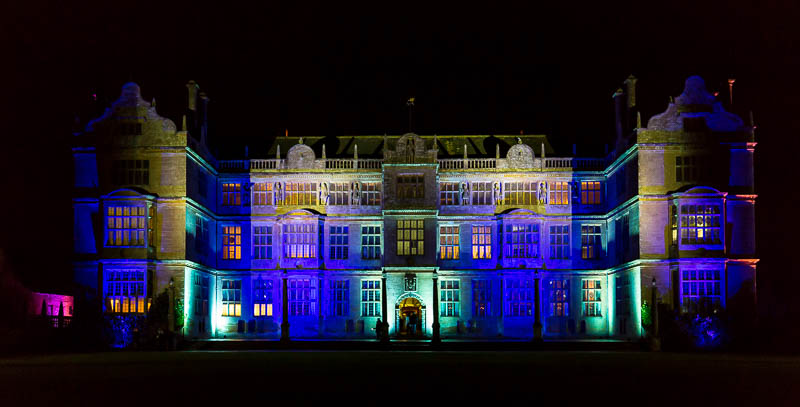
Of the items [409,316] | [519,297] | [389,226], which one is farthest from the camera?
[409,316]

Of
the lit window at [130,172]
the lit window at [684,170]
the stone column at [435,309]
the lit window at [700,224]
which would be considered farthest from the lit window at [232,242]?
the lit window at [700,224]

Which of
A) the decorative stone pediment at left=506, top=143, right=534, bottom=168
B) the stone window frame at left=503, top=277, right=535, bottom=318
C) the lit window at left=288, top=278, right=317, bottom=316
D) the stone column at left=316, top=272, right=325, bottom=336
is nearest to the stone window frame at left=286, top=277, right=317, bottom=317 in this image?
the lit window at left=288, top=278, right=317, bottom=316

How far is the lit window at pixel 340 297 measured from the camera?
51.8 meters

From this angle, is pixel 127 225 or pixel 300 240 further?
pixel 300 240

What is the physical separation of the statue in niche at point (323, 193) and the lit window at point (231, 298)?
6677mm

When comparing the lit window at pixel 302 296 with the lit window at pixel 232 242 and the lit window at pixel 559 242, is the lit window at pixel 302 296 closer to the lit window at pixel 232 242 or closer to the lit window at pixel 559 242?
the lit window at pixel 232 242

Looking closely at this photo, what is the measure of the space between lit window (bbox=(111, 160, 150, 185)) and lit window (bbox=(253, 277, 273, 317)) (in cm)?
926

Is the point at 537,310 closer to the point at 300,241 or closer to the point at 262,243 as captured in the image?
the point at 300,241

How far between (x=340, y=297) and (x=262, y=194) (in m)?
7.64

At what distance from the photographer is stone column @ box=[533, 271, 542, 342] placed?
48469 millimetres

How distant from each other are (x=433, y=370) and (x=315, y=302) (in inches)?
1010

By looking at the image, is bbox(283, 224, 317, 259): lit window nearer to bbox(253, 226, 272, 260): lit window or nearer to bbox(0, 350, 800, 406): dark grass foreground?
bbox(253, 226, 272, 260): lit window

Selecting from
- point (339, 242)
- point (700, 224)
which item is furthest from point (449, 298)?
point (700, 224)

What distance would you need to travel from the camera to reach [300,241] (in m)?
52.0
